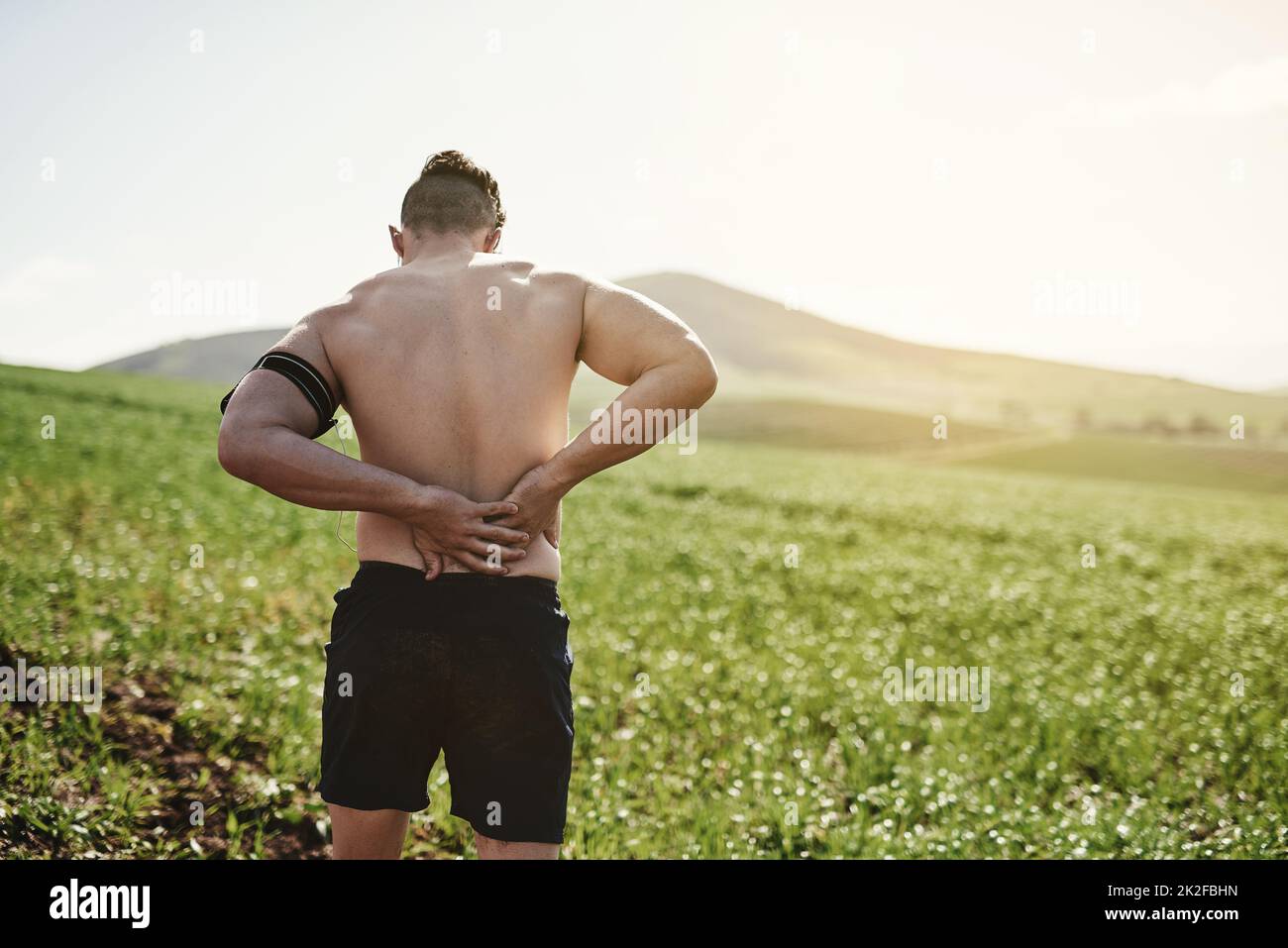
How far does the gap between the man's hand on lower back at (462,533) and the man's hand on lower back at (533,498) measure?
0.02 meters

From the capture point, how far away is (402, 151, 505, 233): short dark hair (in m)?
2.79

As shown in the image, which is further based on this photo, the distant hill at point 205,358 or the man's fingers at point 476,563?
the distant hill at point 205,358

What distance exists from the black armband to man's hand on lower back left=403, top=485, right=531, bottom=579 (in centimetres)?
40

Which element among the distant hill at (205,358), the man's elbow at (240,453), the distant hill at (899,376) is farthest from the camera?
the distant hill at (205,358)

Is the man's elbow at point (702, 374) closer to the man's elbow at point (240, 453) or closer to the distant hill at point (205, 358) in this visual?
the man's elbow at point (240, 453)

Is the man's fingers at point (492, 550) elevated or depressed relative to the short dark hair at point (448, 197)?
depressed

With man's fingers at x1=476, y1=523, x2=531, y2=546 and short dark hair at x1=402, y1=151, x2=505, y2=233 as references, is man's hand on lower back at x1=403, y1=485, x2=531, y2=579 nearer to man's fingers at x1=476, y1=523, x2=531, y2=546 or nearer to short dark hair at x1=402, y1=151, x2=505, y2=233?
man's fingers at x1=476, y1=523, x2=531, y2=546

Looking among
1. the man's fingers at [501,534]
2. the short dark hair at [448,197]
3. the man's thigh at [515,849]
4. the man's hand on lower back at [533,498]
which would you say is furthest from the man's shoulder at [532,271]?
the man's thigh at [515,849]

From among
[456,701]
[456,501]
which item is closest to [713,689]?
[456,701]

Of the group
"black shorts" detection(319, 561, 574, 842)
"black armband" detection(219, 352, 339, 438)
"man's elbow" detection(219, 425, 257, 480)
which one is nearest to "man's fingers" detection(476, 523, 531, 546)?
"black shorts" detection(319, 561, 574, 842)

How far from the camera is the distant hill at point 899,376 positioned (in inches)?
4181

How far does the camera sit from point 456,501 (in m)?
2.50

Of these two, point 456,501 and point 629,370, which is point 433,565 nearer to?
point 456,501
